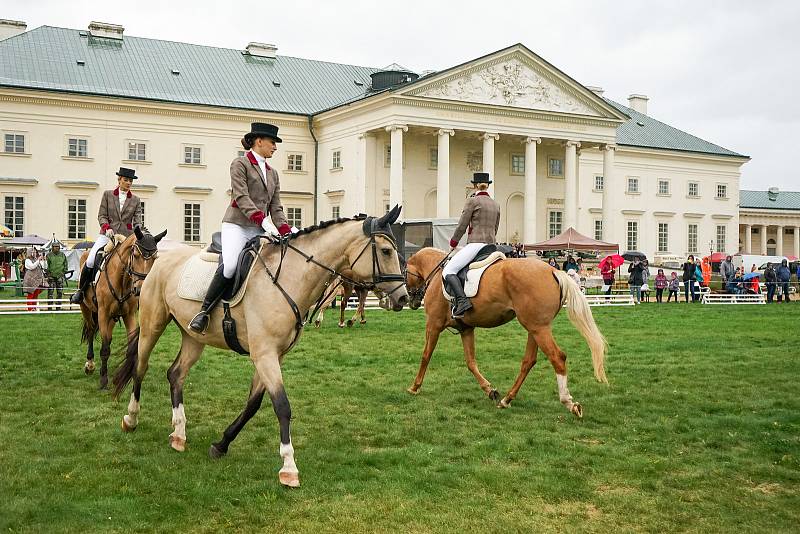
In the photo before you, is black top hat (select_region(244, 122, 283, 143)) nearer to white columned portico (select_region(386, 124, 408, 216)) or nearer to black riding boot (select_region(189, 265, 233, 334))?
black riding boot (select_region(189, 265, 233, 334))

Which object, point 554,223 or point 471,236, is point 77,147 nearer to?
point 554,223

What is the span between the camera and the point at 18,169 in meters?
44.7

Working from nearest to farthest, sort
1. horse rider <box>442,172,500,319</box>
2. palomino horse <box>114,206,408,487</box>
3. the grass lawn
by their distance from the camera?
the grass lawn, palomino horse <box>114,206,408,487</box>, horse rider <box>442,172,500,319</box>

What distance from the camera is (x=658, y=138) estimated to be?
6369 cm

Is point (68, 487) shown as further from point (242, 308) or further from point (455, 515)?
point (455, 515)

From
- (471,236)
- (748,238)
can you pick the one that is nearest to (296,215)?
(471,236)

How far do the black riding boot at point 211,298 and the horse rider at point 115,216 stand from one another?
16.4ft

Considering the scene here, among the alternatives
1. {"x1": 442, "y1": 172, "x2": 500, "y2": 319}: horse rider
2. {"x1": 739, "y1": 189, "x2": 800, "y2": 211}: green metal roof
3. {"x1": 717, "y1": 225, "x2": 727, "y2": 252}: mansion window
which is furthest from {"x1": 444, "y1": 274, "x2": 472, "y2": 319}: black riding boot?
{"x1": 739, "y1": 189, "x2": 800, "y2": 211}: green metal roof

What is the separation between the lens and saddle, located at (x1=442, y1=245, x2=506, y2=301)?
10.6 metres

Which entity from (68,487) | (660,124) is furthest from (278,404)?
(660,124)

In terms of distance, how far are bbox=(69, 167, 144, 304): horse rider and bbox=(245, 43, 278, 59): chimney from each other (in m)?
45.4

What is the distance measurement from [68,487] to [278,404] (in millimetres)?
1759

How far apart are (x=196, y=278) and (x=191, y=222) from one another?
42788mm

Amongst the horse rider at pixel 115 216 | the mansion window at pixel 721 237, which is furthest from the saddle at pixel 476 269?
the mansion window at pixel 721 237
